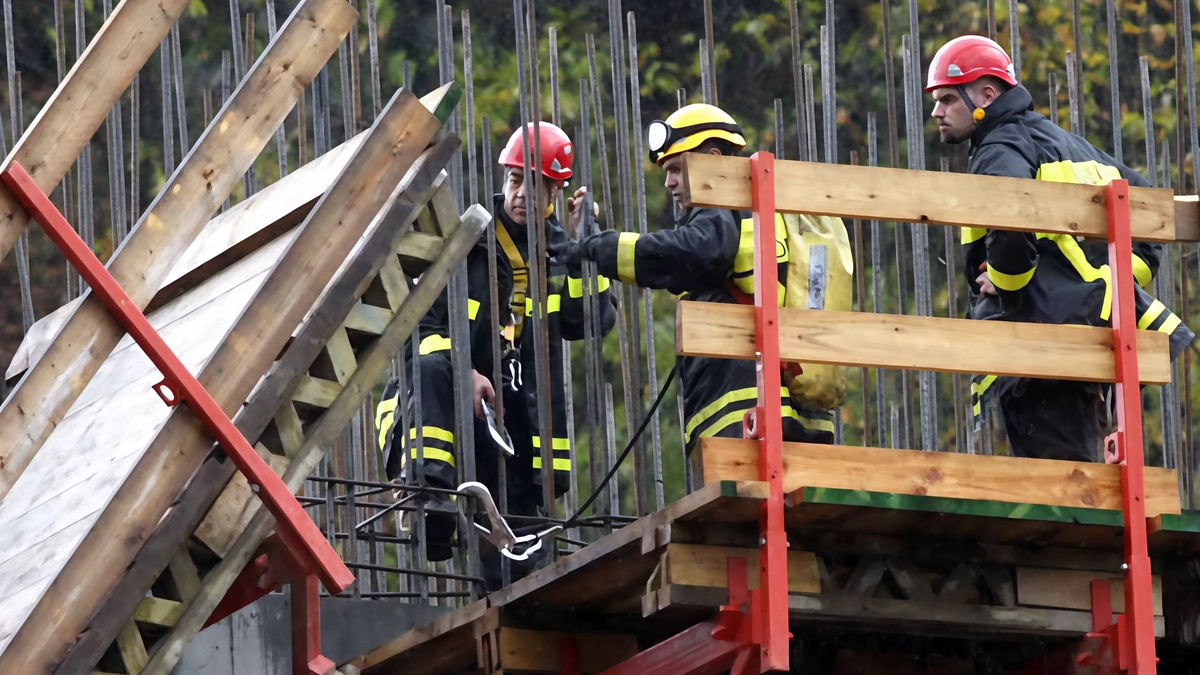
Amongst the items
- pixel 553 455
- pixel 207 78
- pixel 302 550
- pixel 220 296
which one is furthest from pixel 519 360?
pixel 207 78

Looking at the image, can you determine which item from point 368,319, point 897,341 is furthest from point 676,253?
point 897,341

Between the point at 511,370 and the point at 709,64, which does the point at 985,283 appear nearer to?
the point at 709,64

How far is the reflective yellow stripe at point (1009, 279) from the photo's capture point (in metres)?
7.87

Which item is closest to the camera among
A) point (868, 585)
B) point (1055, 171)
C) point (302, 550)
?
point (302, 550)

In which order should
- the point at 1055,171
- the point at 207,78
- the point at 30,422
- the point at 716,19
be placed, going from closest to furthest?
1. the point at 30,422
2. the point at 1055,171
3. the point at 207,78
4. the point at 716,19

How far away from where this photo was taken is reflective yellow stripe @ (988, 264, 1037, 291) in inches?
310

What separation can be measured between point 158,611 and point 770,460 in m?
2.01

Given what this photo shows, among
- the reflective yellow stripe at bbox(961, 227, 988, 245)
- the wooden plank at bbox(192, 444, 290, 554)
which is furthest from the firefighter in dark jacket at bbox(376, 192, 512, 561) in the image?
the reflective yellow stripe at bbox(961, 227, 988, 245)

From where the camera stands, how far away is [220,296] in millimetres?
7602

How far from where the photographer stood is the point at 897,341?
7.01 m

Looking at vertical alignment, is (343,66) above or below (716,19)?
below

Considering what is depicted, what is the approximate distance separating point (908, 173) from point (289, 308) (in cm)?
205

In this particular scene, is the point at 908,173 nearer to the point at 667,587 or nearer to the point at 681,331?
the point at 681,331

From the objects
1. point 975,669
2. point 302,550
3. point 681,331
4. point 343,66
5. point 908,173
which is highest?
point 343,66
